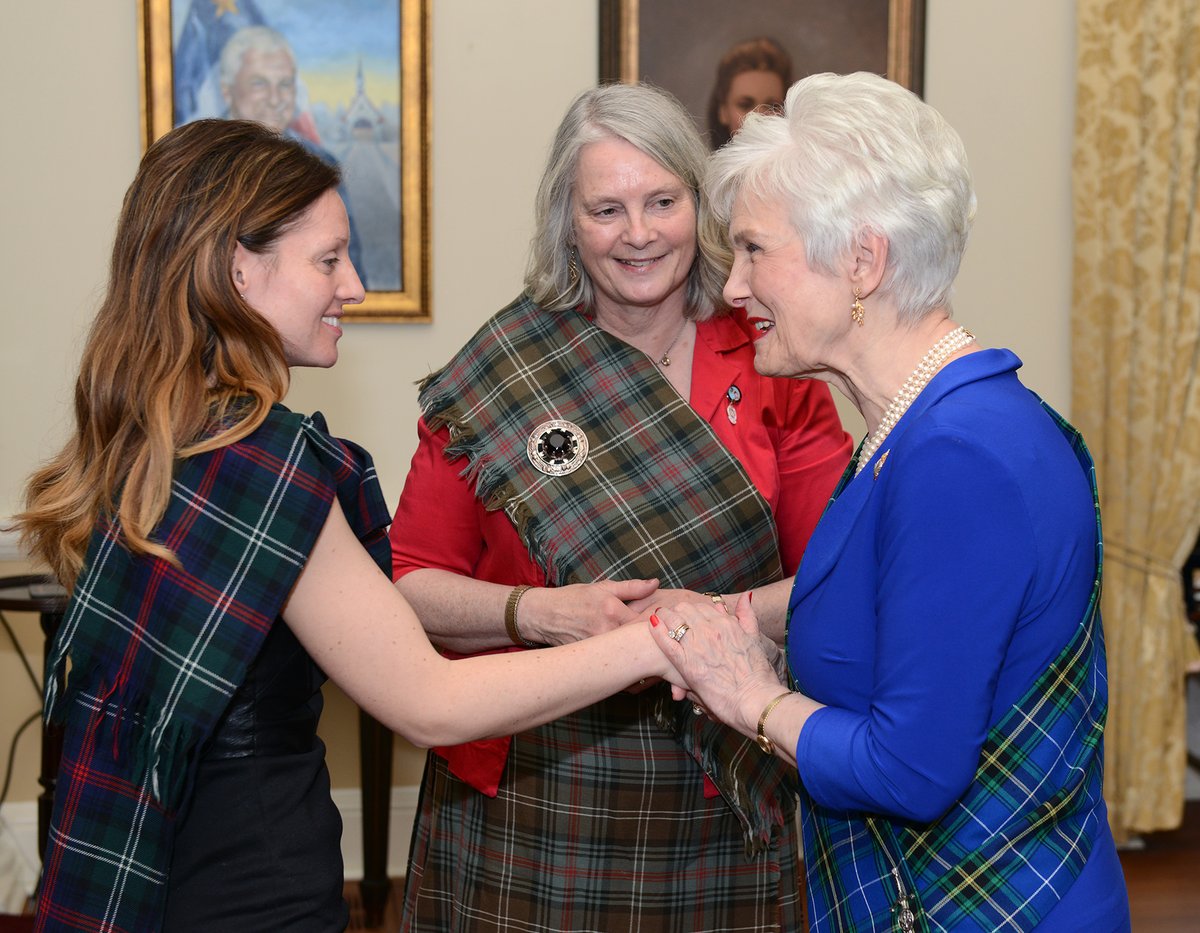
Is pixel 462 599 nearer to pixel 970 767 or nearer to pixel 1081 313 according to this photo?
pixel 970 767

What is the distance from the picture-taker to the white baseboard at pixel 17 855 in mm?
3826

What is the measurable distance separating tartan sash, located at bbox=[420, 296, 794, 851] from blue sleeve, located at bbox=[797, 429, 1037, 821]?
2.11 ft

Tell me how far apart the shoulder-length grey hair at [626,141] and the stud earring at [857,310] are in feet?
1.91

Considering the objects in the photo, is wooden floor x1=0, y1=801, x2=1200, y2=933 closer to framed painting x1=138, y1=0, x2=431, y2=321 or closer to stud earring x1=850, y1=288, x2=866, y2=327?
framed painting x1=138, y1=0, x2=431, y2=321

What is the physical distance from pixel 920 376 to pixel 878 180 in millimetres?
246

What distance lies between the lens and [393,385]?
4027mm

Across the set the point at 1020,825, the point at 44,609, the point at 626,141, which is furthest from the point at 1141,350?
the point at 44,609

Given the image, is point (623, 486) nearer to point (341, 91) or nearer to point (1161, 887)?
point (341, 91)

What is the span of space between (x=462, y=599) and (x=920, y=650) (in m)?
0.95

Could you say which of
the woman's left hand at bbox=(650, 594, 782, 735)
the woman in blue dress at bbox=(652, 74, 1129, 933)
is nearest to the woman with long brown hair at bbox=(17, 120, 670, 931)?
the woman's left hand at bbox=(650, 594, 782, 735)

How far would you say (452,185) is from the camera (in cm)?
398

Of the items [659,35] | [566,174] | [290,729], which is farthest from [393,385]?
[290,729]

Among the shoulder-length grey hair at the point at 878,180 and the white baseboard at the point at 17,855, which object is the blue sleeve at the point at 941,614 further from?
the white baseboard at the point at 17,855

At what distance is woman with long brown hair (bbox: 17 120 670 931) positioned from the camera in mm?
1452
